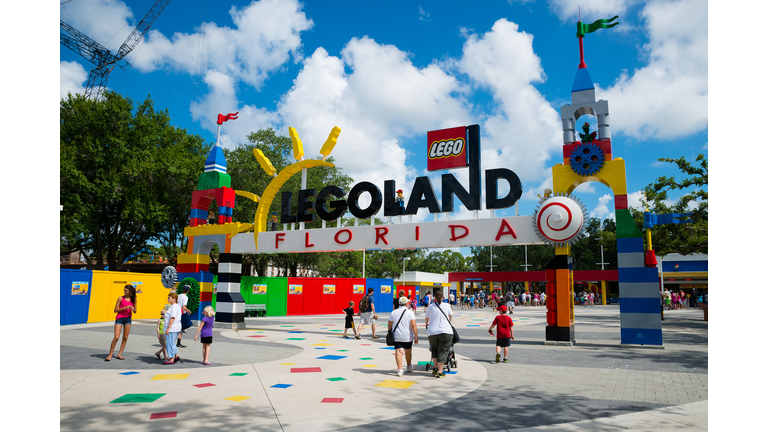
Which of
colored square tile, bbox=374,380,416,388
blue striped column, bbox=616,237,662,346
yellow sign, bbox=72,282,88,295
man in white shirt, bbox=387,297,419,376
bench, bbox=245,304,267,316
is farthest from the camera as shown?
bench, bbox=245,304,267,316

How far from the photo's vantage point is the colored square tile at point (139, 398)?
262 inches

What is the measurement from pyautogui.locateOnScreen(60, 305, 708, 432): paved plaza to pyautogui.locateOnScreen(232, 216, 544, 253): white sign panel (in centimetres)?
362

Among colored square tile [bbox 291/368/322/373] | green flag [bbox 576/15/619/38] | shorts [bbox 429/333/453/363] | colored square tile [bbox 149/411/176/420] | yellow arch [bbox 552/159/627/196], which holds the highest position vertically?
green flag [bbox 576/15/619/38]

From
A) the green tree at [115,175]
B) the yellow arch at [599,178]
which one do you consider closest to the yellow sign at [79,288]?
the green tree at [115,175]

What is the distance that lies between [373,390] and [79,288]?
17184 mm

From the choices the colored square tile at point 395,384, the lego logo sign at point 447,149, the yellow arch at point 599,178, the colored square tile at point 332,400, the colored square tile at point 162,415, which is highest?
the lego logo sign at point 447,149

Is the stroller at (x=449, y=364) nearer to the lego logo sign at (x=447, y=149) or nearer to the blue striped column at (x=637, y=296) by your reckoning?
the blue striped column at (x=637, y=296)

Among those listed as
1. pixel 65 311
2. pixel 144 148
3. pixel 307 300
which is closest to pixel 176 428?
pixel 65 311

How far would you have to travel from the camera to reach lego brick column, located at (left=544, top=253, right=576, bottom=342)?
45.9 feet

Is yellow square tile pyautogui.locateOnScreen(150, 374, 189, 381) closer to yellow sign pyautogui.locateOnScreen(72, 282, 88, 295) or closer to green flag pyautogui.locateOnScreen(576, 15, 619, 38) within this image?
yellow sign pyautogui.locateOnScreen(72, 282, 88, 295)

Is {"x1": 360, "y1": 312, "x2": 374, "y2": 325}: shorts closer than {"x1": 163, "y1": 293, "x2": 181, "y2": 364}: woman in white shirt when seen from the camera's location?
No

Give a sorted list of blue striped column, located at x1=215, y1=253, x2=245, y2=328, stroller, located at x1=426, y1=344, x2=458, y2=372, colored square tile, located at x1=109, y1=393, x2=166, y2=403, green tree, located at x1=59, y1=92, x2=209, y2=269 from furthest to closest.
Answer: green tree, located at x1=59, y1=92, x2=209, y2=269
blue striped column, located at x1=215, y1=253, x2=245, y2=328
stroller, located at x1=426, y1=344, x2=458, y2=372
colored square tile, located at x1=109, y1=393, x2=166, y2=403

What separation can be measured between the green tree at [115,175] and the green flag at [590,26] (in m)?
26.2

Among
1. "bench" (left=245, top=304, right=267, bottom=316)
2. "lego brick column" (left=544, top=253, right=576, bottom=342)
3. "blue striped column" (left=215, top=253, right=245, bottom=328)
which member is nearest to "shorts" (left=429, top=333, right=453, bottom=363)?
"lego brick column" (left=544, top=253, right=576, bottom=342)
